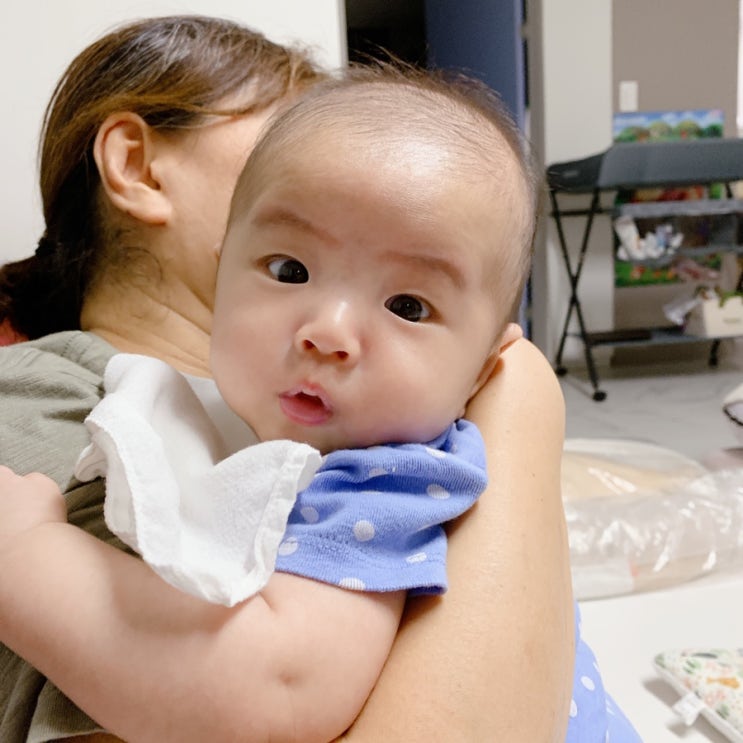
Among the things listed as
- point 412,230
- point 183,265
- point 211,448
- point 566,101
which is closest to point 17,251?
point 183,265

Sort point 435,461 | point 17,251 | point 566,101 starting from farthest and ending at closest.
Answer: point 566,101 < point 17,251 < point 435,461

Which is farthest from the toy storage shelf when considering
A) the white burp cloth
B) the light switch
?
the white burp cloth

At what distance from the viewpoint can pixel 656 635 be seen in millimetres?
1201

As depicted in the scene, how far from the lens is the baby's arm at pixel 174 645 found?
0.42 m

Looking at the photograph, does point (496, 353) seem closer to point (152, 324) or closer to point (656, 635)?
point (152, 324)

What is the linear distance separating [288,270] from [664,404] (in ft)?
10.8

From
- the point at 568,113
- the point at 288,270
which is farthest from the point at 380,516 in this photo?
the point at 568,113

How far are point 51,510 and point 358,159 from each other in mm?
341

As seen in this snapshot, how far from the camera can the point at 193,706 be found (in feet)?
1.39

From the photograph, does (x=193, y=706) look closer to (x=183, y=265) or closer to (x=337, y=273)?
(x=337, y=273)

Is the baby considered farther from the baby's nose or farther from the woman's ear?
the woman's ear

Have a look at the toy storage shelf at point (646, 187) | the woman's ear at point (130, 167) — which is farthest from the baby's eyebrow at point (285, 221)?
the toy storage shelf at point (646, 187)

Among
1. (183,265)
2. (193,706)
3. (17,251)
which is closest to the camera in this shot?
(193,706)

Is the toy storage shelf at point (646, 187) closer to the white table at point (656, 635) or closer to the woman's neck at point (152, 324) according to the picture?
the white table at point (656, 635)
